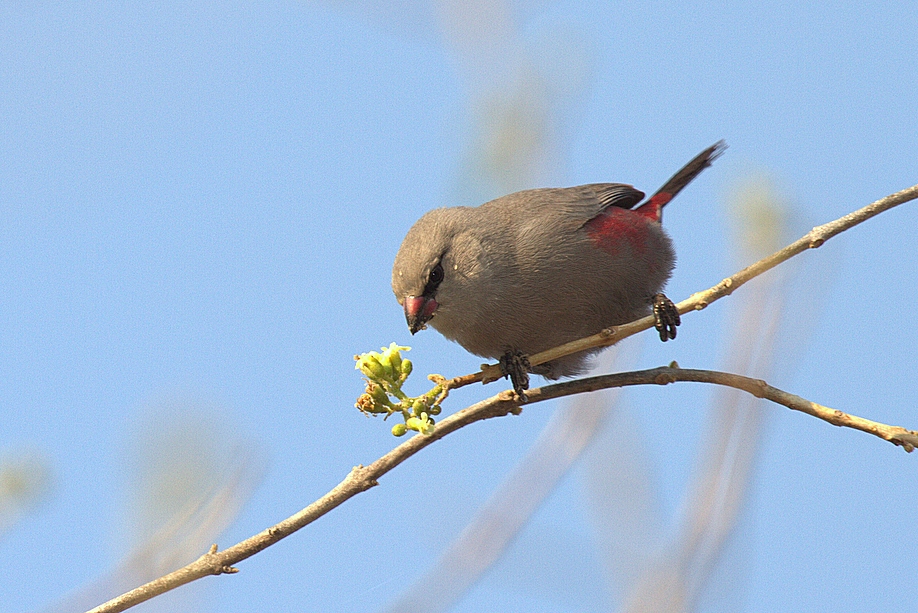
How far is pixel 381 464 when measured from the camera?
3570 mm

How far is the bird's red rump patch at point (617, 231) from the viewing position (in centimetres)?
597

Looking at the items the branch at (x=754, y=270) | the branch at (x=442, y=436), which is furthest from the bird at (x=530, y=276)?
the branch at (x=442, y=436)

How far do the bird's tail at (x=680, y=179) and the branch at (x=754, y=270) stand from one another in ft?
8.55

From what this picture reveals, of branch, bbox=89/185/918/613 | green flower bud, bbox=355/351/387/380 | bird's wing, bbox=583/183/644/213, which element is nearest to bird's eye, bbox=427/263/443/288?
branch, bbox=89/185/918/613

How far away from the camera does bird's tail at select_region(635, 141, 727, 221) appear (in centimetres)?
695

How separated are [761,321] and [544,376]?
7.60ft

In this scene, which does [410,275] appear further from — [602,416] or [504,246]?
[602,416]

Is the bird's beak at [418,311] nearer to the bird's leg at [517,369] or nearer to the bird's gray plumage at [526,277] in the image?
the bird's gray plumage at [526,277]

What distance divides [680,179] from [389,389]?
390cm

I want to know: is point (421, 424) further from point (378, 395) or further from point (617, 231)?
point (617, 231)

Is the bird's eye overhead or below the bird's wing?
below

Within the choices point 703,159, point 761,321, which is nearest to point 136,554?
point 761,321

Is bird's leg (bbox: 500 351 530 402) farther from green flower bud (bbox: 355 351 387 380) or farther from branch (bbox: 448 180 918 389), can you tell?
green flower bud (bbox: 355 351 387 380)

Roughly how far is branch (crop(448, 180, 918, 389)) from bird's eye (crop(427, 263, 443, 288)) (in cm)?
108
